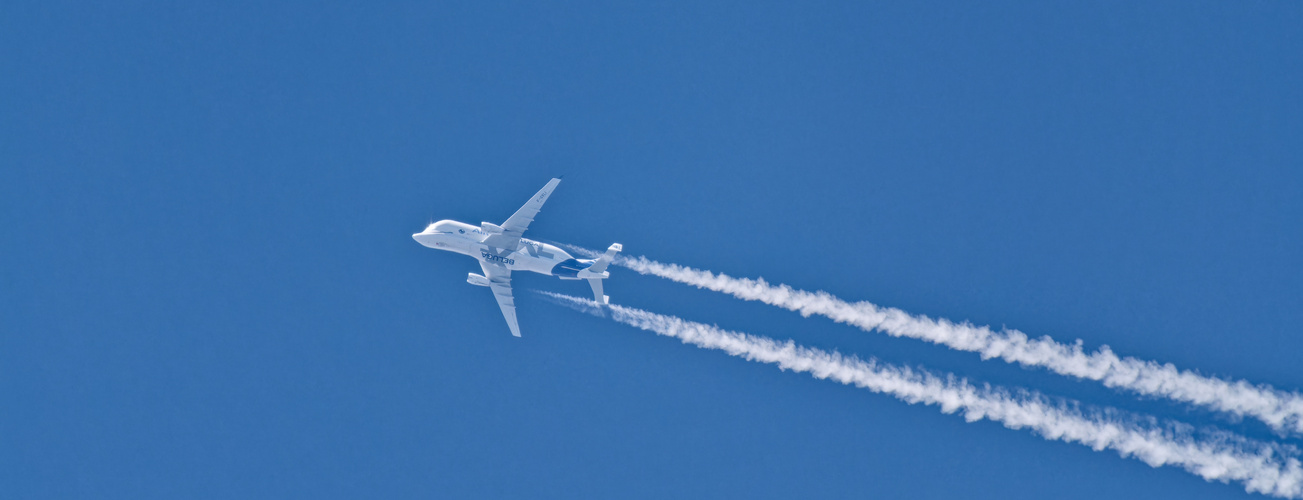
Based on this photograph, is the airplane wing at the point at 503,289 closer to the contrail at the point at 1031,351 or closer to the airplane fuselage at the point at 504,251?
the airplane fuselage at the point at 504,251

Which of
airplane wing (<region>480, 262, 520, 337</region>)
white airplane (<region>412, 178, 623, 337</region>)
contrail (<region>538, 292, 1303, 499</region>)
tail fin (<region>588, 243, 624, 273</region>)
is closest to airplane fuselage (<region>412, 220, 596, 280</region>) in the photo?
white airplane (<region>412, 178, 623, 337</region>)

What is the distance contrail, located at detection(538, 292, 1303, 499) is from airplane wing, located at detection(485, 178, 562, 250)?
211 inches

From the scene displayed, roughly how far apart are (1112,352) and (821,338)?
53.8ft

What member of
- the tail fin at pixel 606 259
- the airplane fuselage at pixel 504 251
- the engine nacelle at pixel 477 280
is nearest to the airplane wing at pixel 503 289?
the engine nacelle at pixel 477 280

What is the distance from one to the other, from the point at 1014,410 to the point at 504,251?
31.2m

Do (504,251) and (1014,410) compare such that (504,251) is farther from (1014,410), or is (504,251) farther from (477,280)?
(1014,410)

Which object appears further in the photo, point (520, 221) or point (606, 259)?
point (606, 259)

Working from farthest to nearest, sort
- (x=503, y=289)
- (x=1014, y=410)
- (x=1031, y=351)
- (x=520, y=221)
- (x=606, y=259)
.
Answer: (x=503, y=289), (x=606, y=259), (x=520, y=221), (x=1031, y=351), (x=1014, y=410)

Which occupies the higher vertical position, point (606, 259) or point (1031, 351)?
point (606, 259)

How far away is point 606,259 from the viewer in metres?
49.5

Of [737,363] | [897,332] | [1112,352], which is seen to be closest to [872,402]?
[897,332]

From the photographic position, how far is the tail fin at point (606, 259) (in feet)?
162

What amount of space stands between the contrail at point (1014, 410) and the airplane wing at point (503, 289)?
8.07 ft

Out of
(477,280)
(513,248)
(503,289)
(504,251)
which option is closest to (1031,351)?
(513,248)
